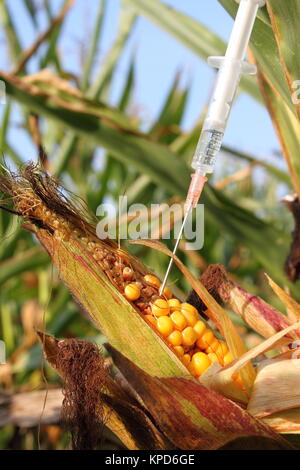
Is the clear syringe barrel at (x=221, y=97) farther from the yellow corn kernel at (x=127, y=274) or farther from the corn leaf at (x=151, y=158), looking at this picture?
the corn leaf at (x=151, y=158)

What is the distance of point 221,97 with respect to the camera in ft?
1.63

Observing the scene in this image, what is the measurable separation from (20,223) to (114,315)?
10 cm

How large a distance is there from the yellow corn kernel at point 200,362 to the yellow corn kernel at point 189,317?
0.02 meters

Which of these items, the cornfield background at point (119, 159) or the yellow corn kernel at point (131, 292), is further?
the cornfield background at point (119, 159)

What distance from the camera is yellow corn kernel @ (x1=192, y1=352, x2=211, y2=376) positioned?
420 millimetres

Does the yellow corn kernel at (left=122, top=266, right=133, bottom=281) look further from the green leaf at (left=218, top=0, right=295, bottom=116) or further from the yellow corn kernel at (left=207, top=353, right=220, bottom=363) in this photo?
the green leaf at (left=218, top=0, right=295, bottom=116)

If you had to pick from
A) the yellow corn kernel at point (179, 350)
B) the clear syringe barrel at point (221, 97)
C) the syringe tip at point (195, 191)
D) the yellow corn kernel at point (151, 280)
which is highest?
the clear syringe barrel at point (221, 97)

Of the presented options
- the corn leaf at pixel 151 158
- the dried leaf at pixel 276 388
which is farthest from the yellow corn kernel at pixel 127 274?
the corn leaf at pixel 151 158

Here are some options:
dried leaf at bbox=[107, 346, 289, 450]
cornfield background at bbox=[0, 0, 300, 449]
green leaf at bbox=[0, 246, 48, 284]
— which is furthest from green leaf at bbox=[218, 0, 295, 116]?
green leaf at bbox=[0, 246, 48, 284]

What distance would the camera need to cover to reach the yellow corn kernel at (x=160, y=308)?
0.42 meters

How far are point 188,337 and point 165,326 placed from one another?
0.02 metres

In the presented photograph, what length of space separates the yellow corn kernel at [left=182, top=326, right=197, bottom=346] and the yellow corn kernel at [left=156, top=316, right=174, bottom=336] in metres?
0.01

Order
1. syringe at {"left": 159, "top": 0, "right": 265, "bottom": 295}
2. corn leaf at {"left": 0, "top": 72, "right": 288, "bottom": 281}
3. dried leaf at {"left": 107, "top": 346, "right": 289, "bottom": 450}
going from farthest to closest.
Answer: corn leaf at {"left": 0, "top": 72, "right": 288, "bottom": 281}, syringe at {"left": 159, "top": 0, "right": 265, "bottom": 295}, dried leaf at {"left": 107, "top": 346, "right": 289, "bottom": 450}
